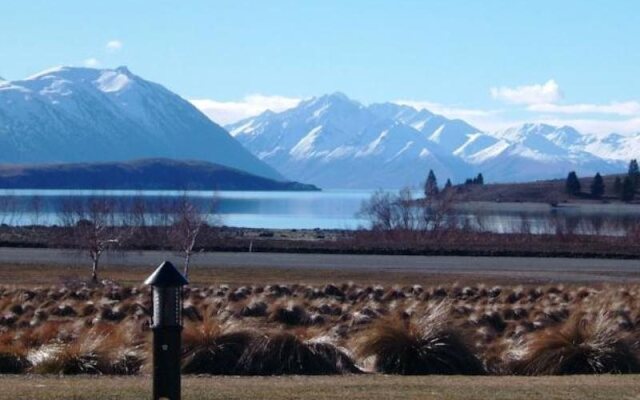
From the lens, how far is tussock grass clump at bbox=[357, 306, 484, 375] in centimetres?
1816

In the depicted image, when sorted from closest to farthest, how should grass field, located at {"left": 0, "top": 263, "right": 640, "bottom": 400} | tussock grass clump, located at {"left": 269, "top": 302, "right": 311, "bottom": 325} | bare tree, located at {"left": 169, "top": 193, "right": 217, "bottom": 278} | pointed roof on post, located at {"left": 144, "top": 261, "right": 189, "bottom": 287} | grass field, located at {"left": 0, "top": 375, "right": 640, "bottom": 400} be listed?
pointed roof on post, located at {"left": 144, "top": 261, "right": 189, "bottom": 287}, grass field, located at {"left": 0, "top": 375, "right": 640, "bottom": 400}, grass field, located at {"left": 0, "top": 263, "right": 640, "bottom": 400}, tussock grass clump, located at {"left": 269, "top": 302, "right": 311, "bottom": 325}, bare tree, located at {"left": 169, "top": 193, "right": 217, "bottom": 278}

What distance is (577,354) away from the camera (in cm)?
1830

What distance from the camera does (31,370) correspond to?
17422mm

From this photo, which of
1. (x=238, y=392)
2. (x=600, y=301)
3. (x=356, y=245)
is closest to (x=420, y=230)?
(x=356, y=245)

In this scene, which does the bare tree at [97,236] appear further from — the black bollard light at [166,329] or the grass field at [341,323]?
the black bollard light at [166,329]

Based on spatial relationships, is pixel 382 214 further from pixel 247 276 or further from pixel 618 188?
pixel 618 188

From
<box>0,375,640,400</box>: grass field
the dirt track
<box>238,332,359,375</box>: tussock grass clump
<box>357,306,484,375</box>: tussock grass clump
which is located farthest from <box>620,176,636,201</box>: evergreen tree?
<box>0,375,640,400</box>: grass field

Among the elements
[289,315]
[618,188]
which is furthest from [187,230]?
[618,188]

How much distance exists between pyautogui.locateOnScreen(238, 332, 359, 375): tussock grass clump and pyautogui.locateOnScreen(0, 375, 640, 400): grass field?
3.52 ft

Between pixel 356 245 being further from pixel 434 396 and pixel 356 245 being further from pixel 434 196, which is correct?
pixel 434 396

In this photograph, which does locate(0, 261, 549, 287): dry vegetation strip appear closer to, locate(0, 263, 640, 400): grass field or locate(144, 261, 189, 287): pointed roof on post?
locate(0, 263, 640, 400): grass field

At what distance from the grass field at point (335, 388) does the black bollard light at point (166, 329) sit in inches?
56.6

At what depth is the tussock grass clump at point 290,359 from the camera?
17.8 metres

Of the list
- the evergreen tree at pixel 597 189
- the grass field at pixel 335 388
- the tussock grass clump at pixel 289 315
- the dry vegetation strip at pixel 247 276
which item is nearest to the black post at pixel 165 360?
the grass field at pixel 335 388
